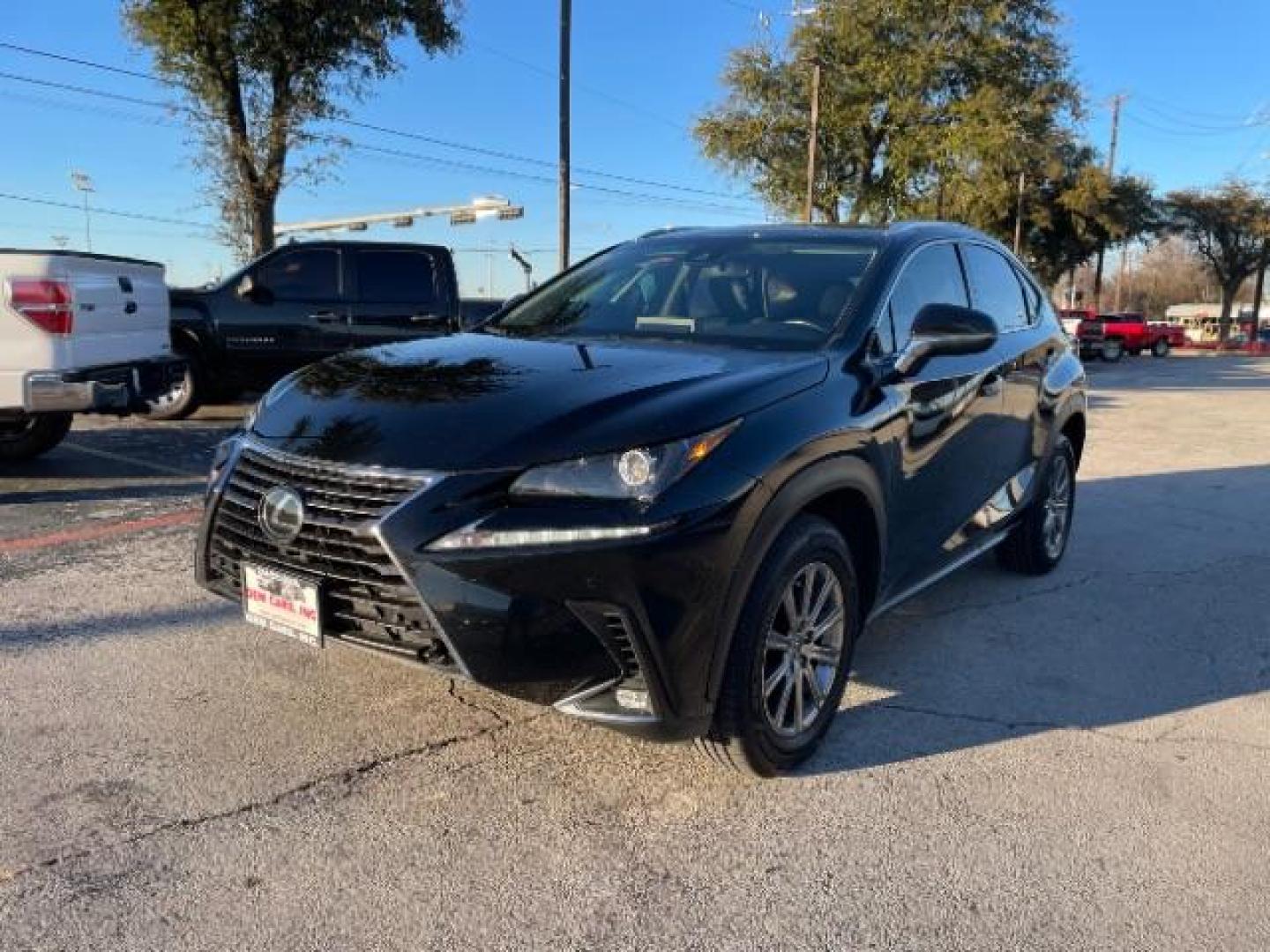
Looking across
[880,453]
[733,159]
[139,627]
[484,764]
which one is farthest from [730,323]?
[733,159]

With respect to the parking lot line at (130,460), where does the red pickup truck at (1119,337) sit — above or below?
above

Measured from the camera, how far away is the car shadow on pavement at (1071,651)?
3.72 m

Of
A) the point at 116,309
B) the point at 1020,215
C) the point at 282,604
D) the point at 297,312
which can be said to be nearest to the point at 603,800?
the point at 282,604

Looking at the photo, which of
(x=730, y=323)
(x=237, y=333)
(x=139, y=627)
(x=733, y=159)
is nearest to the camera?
(x=730, y=323)

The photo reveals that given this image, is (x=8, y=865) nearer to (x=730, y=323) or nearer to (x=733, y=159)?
(x=730, y=323)

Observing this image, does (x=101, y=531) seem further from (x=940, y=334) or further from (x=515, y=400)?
(x=940, y=334)

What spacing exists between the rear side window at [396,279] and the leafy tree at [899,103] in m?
20.6

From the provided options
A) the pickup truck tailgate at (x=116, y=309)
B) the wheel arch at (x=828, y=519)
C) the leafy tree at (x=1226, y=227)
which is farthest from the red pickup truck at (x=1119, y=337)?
the wheel arch at (x=828, y=519)

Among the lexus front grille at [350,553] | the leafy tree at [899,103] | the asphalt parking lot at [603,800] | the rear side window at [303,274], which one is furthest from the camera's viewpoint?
the leafy tree at [899,103]

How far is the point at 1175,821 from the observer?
3105 mm

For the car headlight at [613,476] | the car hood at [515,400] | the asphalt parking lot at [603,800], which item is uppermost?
the car hood at [515,400]

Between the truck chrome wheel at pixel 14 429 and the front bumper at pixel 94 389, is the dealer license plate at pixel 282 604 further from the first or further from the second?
the truck chrome wheel at pixel 14 429

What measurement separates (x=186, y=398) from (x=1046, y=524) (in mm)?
8367

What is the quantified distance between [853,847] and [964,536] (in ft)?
6.37
